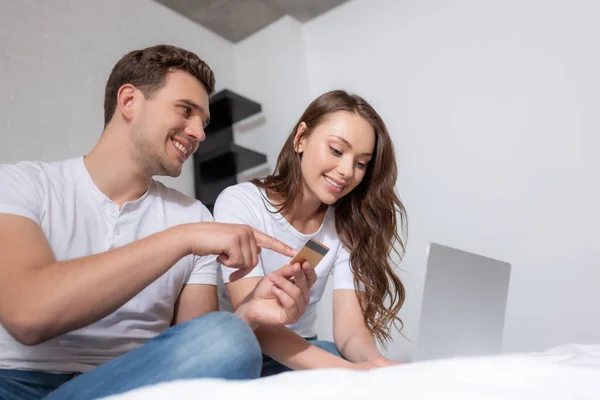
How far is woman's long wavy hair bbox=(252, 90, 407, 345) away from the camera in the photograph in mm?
1716

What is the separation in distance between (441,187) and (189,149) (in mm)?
1645

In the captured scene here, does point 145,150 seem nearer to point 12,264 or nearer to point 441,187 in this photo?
point 12,264

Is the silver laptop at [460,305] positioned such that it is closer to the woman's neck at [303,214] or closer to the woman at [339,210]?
the woman at [339,210]

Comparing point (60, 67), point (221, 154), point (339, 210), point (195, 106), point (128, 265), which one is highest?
point (60, 67)

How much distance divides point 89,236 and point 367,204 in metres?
0.85

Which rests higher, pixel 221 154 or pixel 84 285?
pixel 221 154

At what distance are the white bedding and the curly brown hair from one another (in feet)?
3.19

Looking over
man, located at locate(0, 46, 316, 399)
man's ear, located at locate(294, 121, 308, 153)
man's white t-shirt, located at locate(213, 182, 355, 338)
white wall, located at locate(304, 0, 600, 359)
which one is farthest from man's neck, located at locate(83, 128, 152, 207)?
white wall, located at locate(304, 0, 600, 359)

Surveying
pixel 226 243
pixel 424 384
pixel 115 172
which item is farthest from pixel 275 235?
pixel 424 384

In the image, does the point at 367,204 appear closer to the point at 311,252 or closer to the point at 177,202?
the point at 177,202

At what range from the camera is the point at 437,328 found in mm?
1073

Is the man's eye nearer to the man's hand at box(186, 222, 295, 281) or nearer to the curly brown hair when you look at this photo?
the curly brown hair

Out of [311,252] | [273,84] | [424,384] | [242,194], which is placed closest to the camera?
[424,384]

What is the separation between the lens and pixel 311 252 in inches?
42.4
